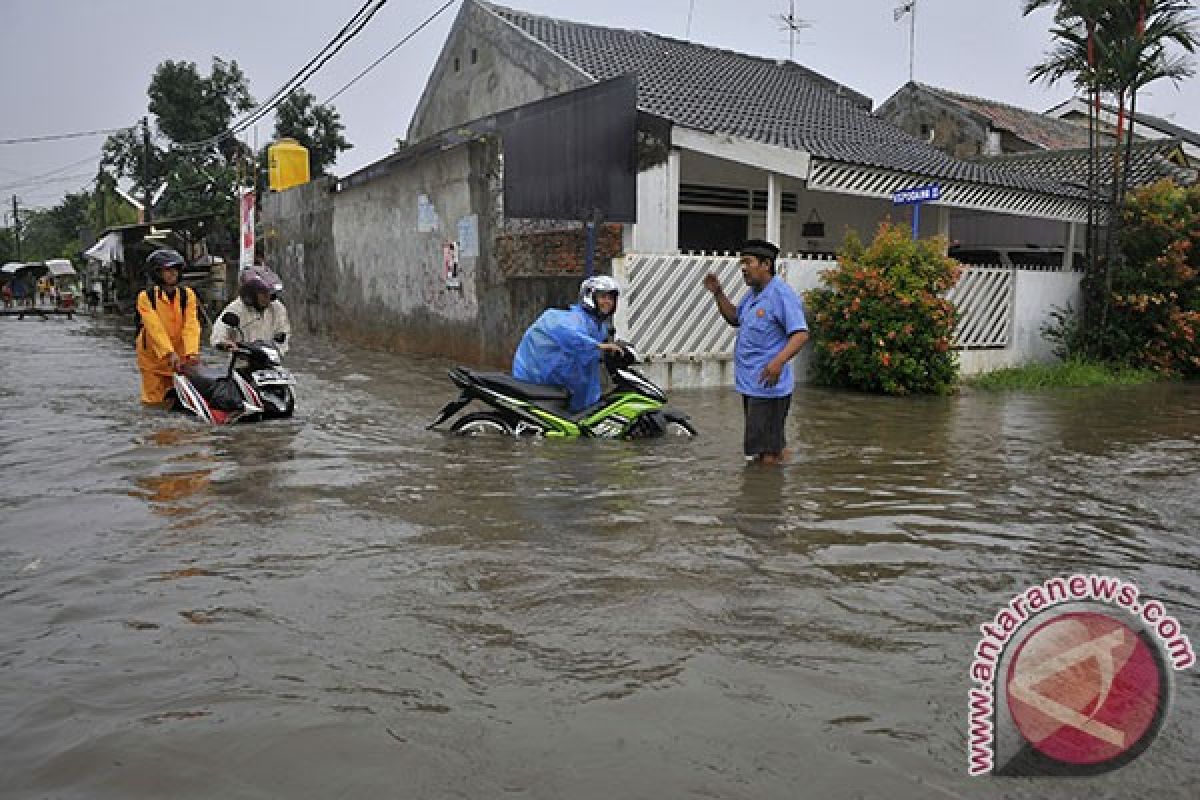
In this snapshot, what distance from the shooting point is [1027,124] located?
2630cm

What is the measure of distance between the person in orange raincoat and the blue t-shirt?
475 cm

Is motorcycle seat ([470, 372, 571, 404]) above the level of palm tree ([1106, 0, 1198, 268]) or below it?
below

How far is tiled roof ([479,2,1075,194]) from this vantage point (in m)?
12.9

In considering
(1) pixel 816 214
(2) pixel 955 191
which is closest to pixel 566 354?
(2) pixel 955 191

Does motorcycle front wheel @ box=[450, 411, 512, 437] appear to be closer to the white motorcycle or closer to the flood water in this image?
the flood water

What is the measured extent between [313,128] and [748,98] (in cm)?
2818

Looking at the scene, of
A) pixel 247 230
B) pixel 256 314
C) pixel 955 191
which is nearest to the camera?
pixel 256 314

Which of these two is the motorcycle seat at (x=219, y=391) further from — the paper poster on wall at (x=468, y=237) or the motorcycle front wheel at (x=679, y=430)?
the paper poster on wall at (x=468, y=237)

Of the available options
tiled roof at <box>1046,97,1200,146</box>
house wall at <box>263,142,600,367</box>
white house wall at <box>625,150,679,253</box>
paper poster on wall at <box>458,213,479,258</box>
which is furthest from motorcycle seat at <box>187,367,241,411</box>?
tiled roof at <box>1046,97,1200,146</box>

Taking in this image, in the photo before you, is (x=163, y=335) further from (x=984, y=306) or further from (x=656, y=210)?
(x=984, y=306)

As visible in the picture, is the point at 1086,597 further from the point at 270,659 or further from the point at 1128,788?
the point at 270,659

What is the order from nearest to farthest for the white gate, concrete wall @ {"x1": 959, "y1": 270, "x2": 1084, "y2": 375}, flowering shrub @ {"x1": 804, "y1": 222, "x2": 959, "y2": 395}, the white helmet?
the white helmet, flowering shrub @ {"x1": 804, "y1": 222, "x2": 959, "y2": 395}, the white gate, concrete wall @ {"x1": 959, "y1": 270, "x2": 1084, "y2": 375}

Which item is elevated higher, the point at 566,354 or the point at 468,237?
the point at 468,237

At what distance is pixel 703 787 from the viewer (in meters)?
2.33
